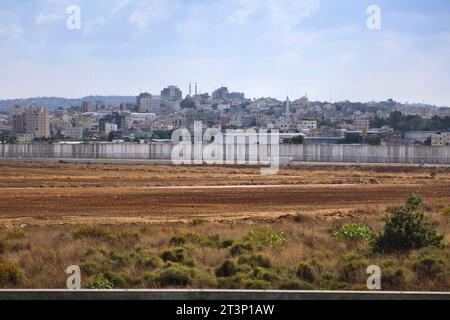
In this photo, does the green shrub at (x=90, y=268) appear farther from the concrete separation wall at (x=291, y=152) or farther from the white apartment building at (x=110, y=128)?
the white apartment building at (x=110, y=128)

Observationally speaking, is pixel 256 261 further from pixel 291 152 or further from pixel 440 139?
pixel 440 139

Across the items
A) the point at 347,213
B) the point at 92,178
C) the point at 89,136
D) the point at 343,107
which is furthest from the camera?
the point at 343,107

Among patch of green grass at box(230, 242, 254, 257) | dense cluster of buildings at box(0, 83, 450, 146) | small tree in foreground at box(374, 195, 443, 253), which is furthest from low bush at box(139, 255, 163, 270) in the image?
dense cluster of buildings at box(0, 83, 450, 146)

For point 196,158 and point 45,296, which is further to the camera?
point 196,158

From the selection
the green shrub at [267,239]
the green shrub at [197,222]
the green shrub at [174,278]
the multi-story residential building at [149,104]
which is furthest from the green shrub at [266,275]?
the multi-story residential building at [149,104]
